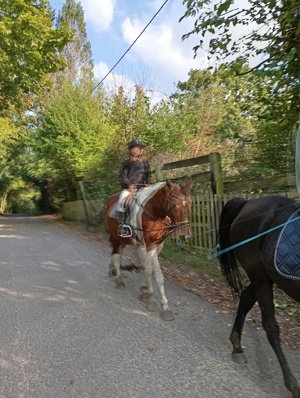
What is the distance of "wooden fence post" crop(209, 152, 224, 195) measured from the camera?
320 inches

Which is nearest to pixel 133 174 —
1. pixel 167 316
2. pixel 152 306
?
pixel 152 306

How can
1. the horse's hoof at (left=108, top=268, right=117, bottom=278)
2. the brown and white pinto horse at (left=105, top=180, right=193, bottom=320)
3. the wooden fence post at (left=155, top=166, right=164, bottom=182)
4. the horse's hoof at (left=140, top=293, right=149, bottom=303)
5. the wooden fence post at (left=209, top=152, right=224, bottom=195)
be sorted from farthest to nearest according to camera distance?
the wooden fence post at (left=155, top=166, right=164, bottom=182) < the wooden fence post at (left=209, top=152, right=224, bottom=195) < the horse's hoof at (left=108, top=268, right=117, bottom=278) < the horse's hoof at (left=140, top=293, right=149, bottom=303) < the brown and white pinto horse at (left=105, top=180, right=193, bottom=320)

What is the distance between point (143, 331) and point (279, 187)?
12.7 ft

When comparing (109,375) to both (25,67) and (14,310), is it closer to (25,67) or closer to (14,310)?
(14,310)

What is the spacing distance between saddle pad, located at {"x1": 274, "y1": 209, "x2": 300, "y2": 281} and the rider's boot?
3.06 m

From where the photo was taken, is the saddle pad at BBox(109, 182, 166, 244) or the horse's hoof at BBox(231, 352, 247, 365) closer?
the horse's hoof at BBox(231, 352, 247, 365)

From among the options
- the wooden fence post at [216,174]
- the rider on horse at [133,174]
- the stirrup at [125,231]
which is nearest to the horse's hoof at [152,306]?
the stirrup at [125,231]

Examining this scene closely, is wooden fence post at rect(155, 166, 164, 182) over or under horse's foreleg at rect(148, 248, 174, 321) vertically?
over

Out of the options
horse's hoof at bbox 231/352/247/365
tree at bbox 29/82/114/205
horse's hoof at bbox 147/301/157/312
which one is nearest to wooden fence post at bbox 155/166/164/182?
horse's hoof at bbox 147/301/157/312

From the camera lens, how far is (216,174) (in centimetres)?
820

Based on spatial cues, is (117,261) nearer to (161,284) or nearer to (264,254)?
(161,284)

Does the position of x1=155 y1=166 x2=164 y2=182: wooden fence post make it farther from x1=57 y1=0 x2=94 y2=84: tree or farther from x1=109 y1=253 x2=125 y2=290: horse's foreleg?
x1=57 y1=0 x2=94 y2=84: tree

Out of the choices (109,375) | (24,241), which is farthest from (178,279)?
(24,241)

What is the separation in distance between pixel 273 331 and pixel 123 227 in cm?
312
